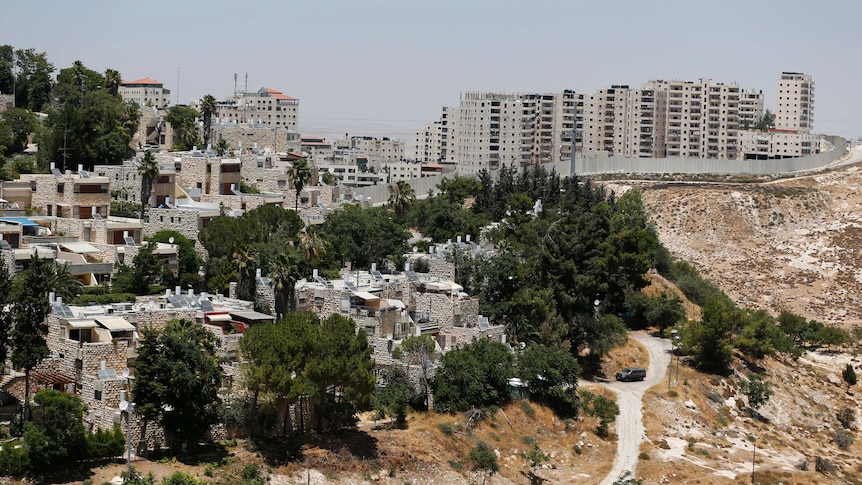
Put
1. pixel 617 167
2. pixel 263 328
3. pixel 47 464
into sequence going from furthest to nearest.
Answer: pixel 617 167, pixel 263 328, pixel 47 464

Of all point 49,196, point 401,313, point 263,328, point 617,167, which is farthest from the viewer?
point 617,167

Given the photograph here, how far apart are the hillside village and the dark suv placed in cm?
96

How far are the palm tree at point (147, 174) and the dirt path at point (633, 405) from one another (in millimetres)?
30209

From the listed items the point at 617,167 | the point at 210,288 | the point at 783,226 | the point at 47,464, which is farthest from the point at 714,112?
the point at 47,464

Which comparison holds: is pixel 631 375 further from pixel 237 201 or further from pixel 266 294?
pixel 237 201

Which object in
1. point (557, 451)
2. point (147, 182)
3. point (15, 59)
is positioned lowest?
point (557, 451)

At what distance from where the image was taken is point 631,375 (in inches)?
3068

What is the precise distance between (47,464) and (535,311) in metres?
30.7

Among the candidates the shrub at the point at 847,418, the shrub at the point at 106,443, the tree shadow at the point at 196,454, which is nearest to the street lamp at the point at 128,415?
the shrub at the point at 106,443

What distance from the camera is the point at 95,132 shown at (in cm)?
9731

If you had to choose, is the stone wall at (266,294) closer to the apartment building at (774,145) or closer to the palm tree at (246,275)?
the palm tree at (246,275)

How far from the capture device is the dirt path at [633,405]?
6664 centimetres

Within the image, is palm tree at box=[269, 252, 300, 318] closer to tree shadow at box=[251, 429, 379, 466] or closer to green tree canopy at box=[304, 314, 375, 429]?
green tree canopy at box=[304, 314, 375, 429]

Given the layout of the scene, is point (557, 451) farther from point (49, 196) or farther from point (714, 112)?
point (714, 112)
